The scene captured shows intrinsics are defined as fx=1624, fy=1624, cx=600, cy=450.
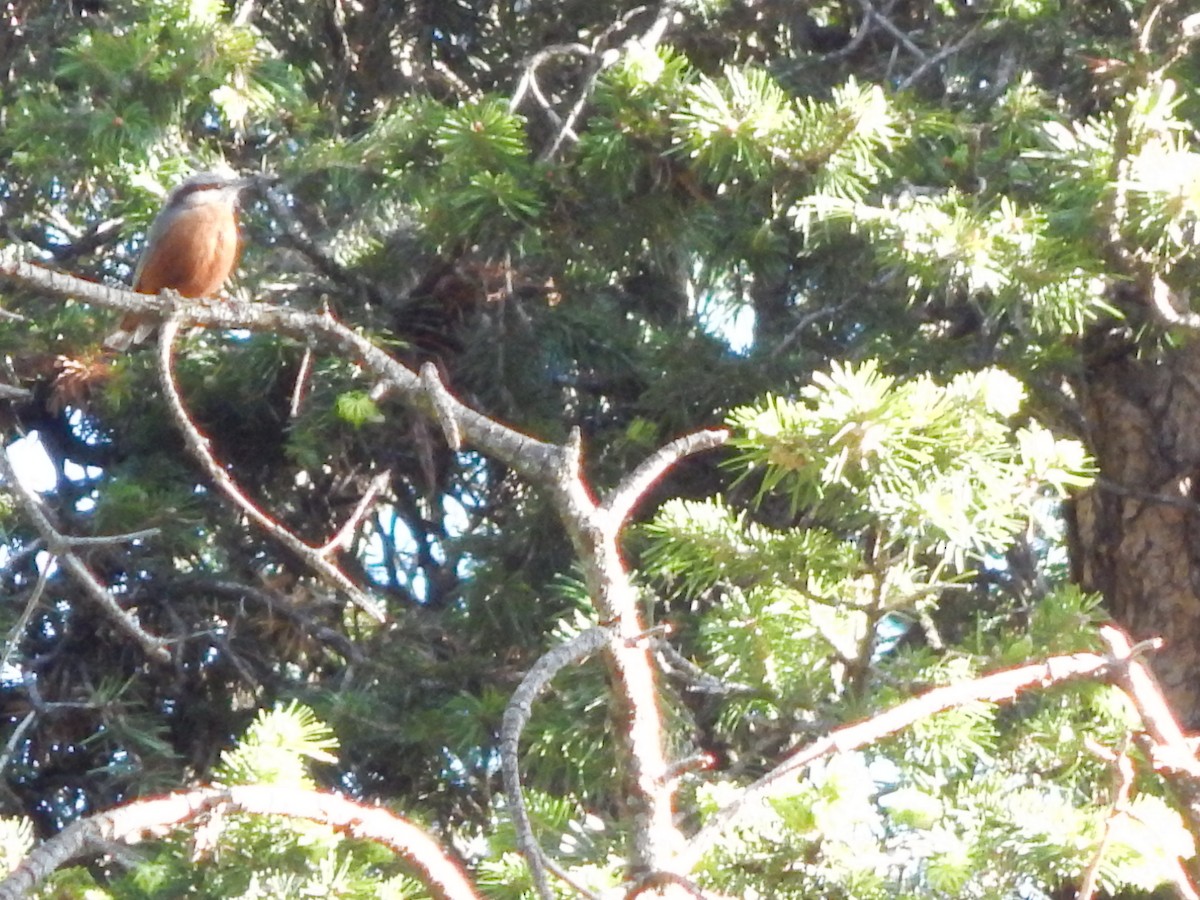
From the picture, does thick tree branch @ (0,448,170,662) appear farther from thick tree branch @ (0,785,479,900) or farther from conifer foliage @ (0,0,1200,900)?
thick tree branch @ (0,785,479,900)

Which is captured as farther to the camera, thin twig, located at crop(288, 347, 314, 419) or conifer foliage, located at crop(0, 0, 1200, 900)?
thin twig, located at crop(288, 347, 314, 419)

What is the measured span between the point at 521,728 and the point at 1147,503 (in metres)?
2.19

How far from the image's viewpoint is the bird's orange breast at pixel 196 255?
389 cm

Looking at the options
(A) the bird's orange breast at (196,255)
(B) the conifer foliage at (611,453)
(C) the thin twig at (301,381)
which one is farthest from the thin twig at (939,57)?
(A) the bird's orange breast at (196,255)

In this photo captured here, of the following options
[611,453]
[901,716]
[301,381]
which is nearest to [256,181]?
[611,453]

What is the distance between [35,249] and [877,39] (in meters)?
2.23

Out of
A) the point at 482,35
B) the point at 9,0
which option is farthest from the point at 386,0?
the point at 9,0

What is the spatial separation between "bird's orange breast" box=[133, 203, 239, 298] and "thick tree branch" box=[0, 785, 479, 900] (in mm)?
2257

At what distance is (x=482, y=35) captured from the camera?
444 centimetres

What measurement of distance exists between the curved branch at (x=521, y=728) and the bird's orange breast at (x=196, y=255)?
7.07ft

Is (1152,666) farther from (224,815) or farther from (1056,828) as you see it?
(224,815)

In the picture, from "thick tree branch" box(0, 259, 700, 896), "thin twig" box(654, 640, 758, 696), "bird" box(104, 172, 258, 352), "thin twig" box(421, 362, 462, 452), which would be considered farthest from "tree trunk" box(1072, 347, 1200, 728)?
"bird" box(104, 172, 258, 352)

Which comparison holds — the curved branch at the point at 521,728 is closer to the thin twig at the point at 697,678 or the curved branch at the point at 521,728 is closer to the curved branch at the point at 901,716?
the curved branch at the point at 901,716

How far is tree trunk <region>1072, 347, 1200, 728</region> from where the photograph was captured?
3.52m
